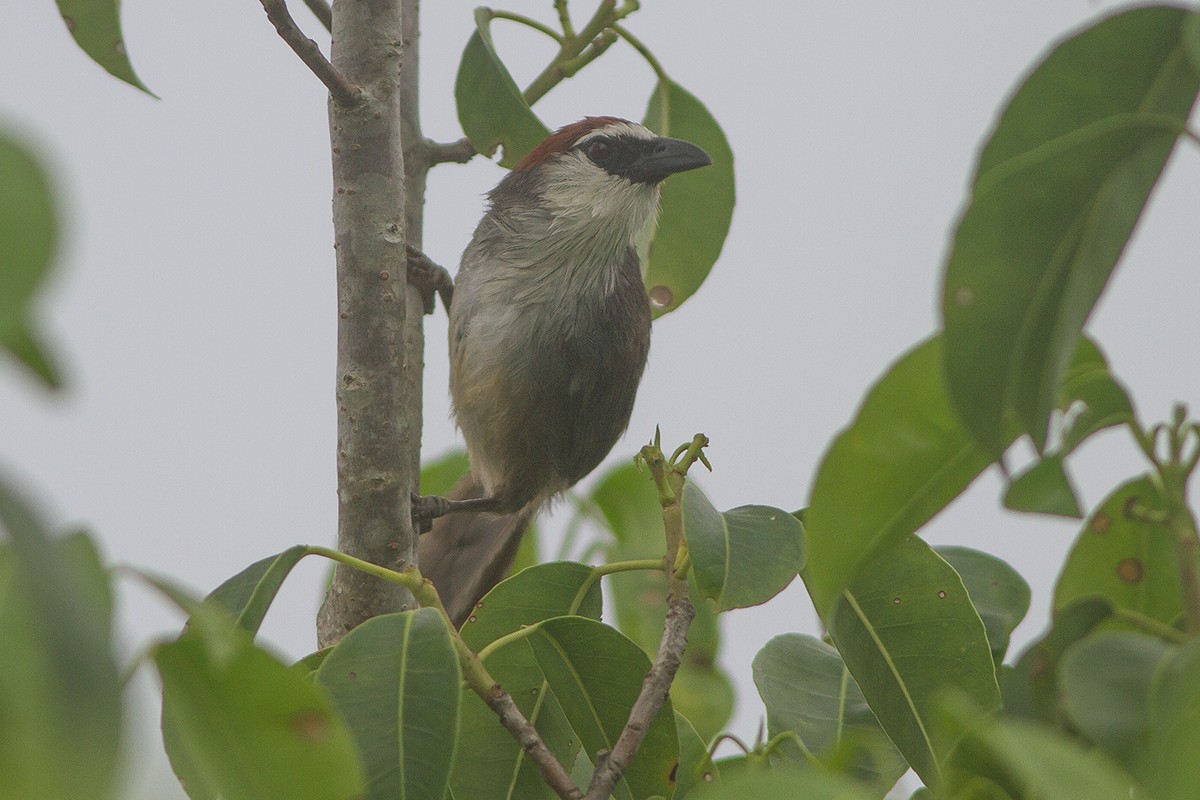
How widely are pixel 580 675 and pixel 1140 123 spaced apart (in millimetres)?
1289

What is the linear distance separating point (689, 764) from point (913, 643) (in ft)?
1.55

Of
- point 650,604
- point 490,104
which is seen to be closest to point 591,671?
point 650,604

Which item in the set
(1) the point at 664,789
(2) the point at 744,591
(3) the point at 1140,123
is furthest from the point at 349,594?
(3) the point at 1140,123

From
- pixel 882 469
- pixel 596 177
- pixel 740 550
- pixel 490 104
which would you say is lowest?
pixel 740 550

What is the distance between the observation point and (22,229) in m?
0.71

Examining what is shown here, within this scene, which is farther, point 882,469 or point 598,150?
point 598,150

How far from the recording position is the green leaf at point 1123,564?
1925 mm

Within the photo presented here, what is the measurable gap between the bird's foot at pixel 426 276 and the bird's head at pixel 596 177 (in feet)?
1.34

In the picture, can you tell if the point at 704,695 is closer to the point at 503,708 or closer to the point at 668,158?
the point at 503,708

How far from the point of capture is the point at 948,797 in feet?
4.31

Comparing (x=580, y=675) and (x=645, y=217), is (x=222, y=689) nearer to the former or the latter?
(x=580, y=675)

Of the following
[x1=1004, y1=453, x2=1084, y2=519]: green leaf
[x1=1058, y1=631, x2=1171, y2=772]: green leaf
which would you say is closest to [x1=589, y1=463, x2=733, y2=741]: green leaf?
[x1=1004, y1=453, x2=1084, y2=519]: green leaf

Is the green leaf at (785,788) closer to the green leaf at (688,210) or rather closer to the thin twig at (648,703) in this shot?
the thin twig at (648,703)

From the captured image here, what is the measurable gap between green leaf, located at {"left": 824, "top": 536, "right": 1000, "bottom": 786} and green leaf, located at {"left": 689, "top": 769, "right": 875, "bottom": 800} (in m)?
1.06
